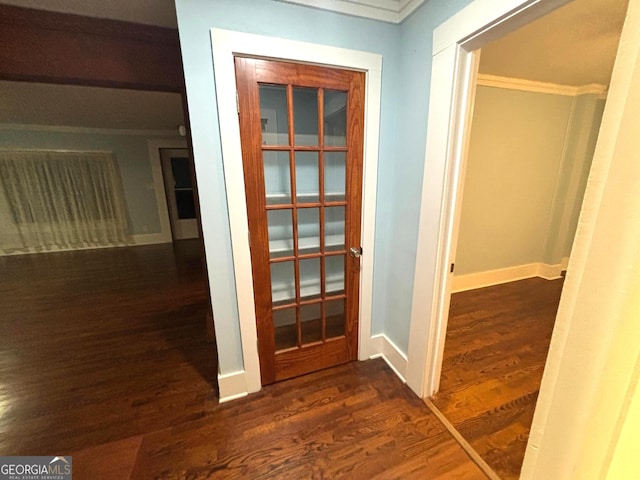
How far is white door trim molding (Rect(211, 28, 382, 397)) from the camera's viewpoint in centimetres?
122

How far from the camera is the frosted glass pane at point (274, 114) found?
138 centimetres

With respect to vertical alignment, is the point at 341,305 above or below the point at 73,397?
above

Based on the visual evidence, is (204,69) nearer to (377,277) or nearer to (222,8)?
(222,8)

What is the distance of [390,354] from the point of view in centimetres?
190

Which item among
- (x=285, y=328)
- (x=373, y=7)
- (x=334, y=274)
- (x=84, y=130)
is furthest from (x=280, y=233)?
(x=84, y=130)

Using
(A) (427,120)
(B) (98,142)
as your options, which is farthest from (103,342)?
(B) (98,142)

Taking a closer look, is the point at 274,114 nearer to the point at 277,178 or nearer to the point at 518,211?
the point at 277,178

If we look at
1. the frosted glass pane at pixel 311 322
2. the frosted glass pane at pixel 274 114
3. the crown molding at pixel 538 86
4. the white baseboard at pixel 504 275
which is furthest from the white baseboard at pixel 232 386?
the crown molding at pixel 538 86

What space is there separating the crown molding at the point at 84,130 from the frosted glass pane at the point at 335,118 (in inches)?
187

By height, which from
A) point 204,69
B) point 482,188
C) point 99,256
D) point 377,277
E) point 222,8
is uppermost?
point 222,8

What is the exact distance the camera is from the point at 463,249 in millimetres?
2920

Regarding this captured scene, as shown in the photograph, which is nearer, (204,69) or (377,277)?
(204,69)

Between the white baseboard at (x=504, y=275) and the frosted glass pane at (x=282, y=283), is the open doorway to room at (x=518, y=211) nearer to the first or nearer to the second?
the white baseboard at (x=504, y=275)

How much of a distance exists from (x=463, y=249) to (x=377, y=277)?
1.63m
